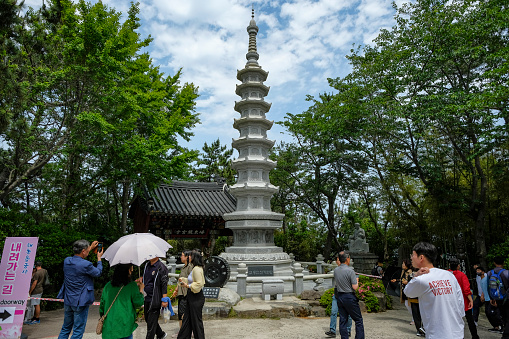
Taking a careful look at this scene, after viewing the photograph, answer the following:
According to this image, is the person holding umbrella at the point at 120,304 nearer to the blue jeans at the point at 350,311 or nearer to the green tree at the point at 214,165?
the blue jeans at the point at 350,311

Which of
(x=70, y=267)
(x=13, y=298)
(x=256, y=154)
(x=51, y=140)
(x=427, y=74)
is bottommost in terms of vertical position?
(x=13, y=298)

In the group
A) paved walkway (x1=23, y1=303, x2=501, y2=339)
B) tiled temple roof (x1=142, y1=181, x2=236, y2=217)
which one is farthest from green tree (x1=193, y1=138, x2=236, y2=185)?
paved walkway (x1=23, y1=303, x2=501, y2=339)

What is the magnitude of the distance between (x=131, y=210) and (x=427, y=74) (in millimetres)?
18825

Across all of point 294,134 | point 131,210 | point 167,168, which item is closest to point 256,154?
point 167,168

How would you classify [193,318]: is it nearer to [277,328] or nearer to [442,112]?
[277,328]

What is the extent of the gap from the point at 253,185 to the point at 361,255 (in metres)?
9.32

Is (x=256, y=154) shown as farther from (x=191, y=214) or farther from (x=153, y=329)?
(x=153, y=329)

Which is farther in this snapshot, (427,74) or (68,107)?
(427,74)

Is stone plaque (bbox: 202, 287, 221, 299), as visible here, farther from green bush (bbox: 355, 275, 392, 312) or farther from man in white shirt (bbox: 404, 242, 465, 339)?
man in white shirt (bbox: 404, 242, 465, 339)

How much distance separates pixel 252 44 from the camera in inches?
672

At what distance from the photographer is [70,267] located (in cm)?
491

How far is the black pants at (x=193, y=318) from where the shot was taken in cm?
515

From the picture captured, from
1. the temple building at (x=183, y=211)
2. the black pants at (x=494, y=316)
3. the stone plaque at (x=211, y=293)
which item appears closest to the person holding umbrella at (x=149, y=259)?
the stone plaque at (x=211, y=293)

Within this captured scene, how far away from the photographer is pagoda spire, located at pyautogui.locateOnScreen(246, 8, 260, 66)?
16.7 metres
